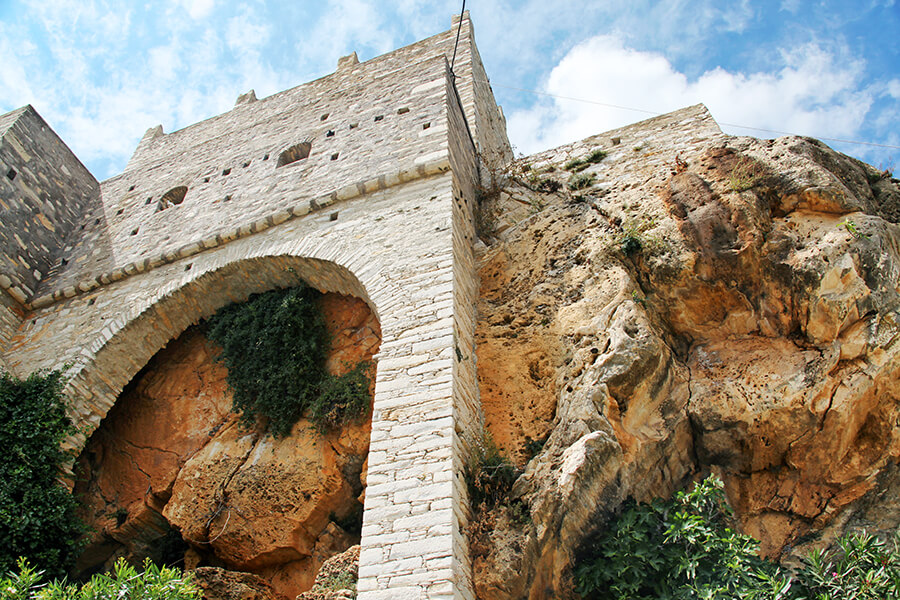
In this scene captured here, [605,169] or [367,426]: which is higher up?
[605,169]

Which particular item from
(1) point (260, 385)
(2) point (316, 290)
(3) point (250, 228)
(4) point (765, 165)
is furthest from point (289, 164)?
(4) point (765, 165)

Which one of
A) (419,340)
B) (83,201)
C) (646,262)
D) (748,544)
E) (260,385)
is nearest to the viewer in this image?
(748,544)

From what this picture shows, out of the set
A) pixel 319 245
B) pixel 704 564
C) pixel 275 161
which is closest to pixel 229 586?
pixel 319 245

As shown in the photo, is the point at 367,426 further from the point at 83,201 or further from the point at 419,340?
the point at 83,201

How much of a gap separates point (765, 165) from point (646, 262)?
1557 millimetres

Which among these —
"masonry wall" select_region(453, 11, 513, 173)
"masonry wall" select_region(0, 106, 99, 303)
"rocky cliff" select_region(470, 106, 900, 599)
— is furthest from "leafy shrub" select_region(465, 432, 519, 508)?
"masonry wall" select_region(0, 106, 99, 303)

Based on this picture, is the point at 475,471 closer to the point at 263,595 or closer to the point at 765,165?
the point at 263,595

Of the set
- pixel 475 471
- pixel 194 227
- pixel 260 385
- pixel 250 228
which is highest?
pixel 194 227

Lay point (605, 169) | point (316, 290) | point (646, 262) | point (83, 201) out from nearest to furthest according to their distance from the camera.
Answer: point (646, 262) < point (316, 290) < point (605, 169) < point (83, 201)

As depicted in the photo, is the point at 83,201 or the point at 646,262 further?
the point at 83,201

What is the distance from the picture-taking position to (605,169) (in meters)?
8.41

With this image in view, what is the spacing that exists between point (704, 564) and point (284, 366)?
4561 mm

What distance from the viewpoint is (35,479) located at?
20.9 ft

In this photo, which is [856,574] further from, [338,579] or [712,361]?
[338,579]
